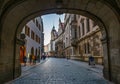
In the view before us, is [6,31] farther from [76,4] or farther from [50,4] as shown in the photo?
[76,4]

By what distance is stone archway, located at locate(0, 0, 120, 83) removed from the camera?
748cm

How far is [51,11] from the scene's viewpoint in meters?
9.95

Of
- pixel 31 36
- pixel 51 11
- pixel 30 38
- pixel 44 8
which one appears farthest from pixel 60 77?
pixel 31 36

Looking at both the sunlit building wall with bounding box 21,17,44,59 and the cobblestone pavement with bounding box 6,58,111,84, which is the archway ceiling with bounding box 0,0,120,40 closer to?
the cobblestone pavement with bounding box 6,58,111,84

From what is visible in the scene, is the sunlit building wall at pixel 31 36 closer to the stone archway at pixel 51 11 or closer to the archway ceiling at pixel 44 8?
the stone archway at pixel 51 11

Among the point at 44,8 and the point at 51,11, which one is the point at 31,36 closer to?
the point at 51,11

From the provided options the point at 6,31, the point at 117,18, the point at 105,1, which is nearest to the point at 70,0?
the point at 105,1

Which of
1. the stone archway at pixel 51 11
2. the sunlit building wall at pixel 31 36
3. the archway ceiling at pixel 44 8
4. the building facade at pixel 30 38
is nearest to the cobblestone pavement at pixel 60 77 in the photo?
the stone archway at pixel 51 11

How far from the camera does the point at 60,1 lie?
26.0ft

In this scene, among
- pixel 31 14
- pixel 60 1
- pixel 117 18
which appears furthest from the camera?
pixel 31 14

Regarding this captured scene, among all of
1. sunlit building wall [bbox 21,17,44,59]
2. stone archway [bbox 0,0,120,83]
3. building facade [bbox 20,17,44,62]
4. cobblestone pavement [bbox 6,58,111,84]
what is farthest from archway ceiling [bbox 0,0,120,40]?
sunlit building wall [bbox 21,17,44,59]

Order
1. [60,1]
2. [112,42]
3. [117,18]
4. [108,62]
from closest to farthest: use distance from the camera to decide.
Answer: [117,18] < [60,1] < [112,42] < [108,62]

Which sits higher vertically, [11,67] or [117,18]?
[117,18]

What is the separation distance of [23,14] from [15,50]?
246 cm
